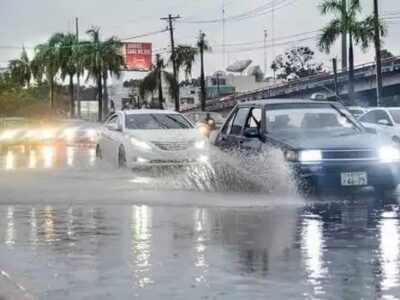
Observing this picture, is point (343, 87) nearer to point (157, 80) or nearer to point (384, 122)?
point (157, 80)

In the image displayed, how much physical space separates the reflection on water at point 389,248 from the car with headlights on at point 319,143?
1.40 metres

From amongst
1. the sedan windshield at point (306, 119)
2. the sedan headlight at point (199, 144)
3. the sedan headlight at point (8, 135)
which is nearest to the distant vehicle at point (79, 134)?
the sedan headlight at point (8, 135)

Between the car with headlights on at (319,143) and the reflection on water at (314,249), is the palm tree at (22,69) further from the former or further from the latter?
the reflection on water at (314,249)

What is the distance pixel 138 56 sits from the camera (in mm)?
91750

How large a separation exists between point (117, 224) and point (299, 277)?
4.01 meters

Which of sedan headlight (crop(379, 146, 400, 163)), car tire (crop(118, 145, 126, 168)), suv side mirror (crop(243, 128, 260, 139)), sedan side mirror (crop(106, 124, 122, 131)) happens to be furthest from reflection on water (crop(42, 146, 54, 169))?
sedan headlight (crop(379, 146, 400, 163))

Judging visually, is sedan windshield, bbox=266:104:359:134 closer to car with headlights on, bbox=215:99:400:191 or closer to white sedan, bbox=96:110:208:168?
car with headlights on, bbox=215:99:400:191

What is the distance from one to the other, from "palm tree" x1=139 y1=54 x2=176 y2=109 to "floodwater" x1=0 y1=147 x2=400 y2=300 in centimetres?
6523

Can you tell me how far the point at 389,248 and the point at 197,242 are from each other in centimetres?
196

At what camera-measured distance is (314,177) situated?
43.6 feet

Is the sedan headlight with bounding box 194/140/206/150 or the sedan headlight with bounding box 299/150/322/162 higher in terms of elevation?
the sedan headlight with bounding box 194/140/206/150

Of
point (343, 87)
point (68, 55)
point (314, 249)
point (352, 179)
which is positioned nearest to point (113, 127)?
point (352, 179)

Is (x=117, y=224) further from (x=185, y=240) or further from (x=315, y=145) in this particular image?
(x=315, y=145)

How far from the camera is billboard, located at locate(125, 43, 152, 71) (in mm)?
90188
